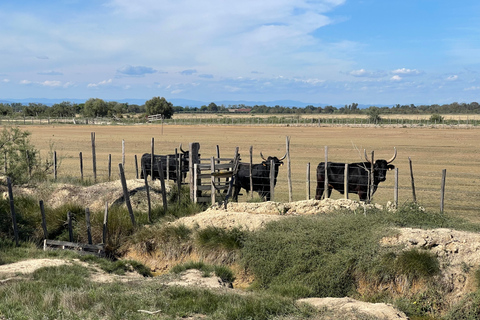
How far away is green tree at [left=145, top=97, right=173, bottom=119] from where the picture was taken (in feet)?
319

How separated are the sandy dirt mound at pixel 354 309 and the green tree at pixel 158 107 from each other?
301ft

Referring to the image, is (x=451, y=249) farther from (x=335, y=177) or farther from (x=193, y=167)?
(x=193, y=167)

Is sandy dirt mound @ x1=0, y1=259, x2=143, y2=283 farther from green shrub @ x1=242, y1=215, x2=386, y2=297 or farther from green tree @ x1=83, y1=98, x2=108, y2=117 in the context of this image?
green tree @ x1=83, y1=98, x2=108, y2=117

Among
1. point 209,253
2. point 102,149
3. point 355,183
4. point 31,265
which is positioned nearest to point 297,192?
point 355,183

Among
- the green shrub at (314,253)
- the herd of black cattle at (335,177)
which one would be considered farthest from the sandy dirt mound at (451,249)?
the herd of black cattle at (335,177)

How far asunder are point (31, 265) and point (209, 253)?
370cm

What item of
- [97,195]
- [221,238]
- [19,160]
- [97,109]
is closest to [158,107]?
[97,109]

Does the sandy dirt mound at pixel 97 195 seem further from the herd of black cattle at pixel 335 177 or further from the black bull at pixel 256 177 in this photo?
the black bull at pixel 256 177

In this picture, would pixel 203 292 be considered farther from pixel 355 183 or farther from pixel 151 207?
pixel 355 183

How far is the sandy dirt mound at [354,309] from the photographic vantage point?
21.9ft

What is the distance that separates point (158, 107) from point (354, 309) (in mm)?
93416

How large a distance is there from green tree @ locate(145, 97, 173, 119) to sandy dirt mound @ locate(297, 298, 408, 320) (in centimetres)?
9163

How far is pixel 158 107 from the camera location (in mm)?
97500

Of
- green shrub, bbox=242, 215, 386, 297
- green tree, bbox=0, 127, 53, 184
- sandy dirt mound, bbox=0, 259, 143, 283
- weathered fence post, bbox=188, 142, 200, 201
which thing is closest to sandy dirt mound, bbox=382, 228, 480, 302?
green shrub, bbox=242, 215, 386, 297
